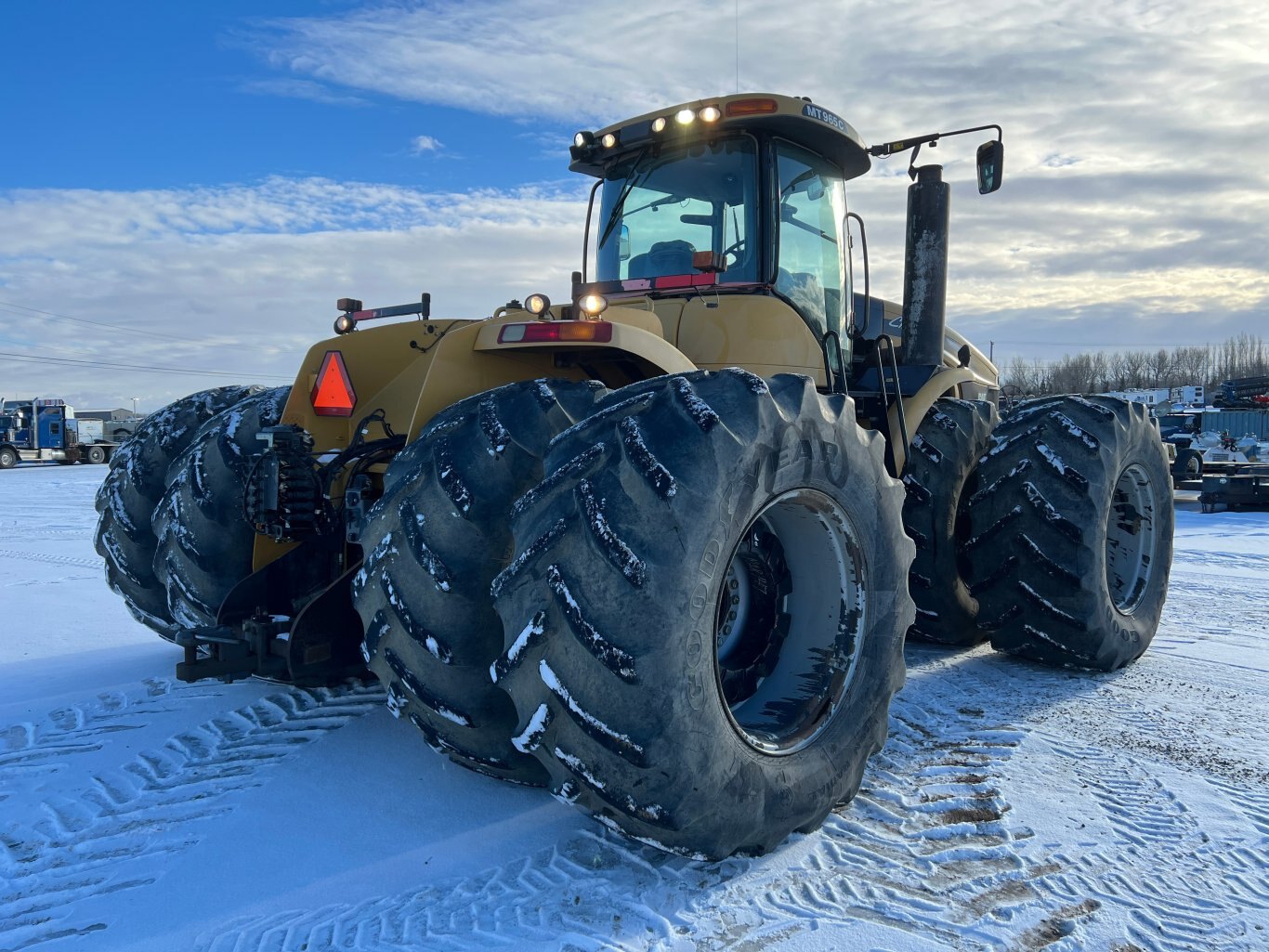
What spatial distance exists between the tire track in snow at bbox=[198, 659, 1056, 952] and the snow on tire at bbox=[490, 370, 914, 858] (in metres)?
0.15

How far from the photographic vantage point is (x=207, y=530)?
371 centimetres

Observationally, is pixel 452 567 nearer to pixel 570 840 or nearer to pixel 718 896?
pixel 570 840

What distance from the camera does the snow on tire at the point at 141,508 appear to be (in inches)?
171

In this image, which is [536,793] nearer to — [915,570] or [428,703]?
[428,703]

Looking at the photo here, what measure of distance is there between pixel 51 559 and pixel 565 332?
846cm

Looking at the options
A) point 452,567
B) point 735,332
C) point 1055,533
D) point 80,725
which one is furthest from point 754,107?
point 80,725

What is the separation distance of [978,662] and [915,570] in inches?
26.3

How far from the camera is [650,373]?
11.9 ft

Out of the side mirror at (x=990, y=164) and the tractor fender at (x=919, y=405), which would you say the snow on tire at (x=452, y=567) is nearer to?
the tractor fender at (x=919, y=405)

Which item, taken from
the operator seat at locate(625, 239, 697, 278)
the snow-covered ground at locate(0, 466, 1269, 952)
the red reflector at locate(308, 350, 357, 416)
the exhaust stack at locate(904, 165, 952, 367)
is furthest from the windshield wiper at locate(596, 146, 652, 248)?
the snow-covered ground at locate(0, 466, 1269, 952)

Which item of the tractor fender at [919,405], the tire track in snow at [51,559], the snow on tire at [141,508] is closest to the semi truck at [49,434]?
the tire track in snow at [51,559]

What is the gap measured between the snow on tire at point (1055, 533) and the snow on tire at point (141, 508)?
4054 millimetres

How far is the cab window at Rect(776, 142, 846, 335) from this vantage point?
15.0 ft

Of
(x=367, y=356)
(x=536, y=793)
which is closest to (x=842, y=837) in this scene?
(x=536, y=793)
